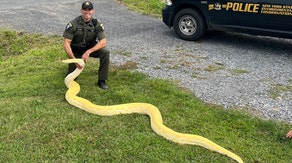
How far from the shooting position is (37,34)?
9508mm

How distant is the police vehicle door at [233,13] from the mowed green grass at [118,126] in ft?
9.65

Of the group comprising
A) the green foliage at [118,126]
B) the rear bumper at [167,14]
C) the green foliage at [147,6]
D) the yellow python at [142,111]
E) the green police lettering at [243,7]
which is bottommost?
the green foliage at [118,126]

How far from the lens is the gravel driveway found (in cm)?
551

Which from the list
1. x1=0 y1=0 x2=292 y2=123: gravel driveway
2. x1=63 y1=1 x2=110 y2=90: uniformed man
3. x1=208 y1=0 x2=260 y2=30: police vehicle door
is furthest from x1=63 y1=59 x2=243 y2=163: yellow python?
x1=208 y1=0 x2=260 y2=30: police vehicle door

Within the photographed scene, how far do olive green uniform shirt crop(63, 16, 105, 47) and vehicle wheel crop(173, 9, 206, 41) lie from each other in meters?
3.30

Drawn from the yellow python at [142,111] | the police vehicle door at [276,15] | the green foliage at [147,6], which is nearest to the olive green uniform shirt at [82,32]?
the yellow python at [142,111]

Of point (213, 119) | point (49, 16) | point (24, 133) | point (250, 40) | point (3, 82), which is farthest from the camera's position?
point (49, 16)

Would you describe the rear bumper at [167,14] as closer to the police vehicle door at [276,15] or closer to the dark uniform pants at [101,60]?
the police vehicle door at [276,15]

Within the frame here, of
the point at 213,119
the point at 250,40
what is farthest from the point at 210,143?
the point at 250,40

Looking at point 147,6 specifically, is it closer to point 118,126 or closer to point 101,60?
point 101,60

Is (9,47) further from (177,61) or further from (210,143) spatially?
(210,143)

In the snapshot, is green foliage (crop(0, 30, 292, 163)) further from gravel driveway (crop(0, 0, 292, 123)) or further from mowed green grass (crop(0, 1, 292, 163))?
gravel driveway (crop(0, 0, 292, 123))

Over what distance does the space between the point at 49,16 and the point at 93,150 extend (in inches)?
345

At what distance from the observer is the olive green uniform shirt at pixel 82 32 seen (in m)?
5.77
